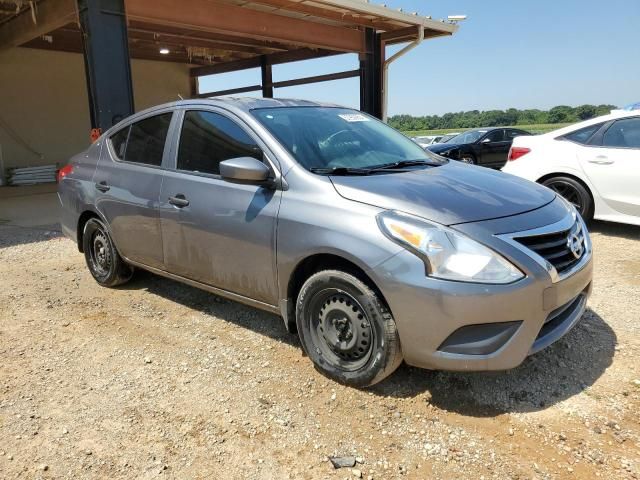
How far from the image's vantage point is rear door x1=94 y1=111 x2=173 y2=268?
396 cm

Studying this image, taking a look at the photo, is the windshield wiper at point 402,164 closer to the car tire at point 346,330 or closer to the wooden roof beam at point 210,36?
the car tire at point 346,330

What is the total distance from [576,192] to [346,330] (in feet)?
15.3

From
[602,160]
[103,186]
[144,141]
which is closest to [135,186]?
[144,141]

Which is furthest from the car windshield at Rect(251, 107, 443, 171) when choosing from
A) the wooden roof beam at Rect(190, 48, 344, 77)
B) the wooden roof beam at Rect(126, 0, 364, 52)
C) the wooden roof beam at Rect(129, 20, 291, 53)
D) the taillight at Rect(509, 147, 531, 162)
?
the wooden roof beam at Rect(190, 48, 344, 77)

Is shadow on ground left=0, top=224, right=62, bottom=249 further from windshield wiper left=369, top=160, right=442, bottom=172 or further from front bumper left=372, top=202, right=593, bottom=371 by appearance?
front bumper left=372, top=202, right=593, bottom=371

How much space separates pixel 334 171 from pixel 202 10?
6.78m

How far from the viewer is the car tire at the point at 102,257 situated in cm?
459

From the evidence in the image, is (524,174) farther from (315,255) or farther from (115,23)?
(115,23)

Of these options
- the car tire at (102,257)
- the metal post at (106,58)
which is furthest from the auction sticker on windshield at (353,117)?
the metal post at (106,58)

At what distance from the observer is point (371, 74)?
11656mm

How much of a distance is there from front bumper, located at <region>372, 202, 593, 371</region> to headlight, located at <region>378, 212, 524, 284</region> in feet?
0.12

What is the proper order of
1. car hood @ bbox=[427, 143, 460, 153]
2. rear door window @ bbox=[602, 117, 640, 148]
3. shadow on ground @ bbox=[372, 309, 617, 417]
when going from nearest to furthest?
shadow on ground @ bbox=[372, 309, 617, 417] → rear door window @ bbox=[602, 117, 640, 148] → car hood @ bbox=[427, 143, 460, 153]

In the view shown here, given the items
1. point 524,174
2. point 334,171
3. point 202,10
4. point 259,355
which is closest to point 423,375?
point 259,355

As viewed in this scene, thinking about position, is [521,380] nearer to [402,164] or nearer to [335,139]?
[402,164]
